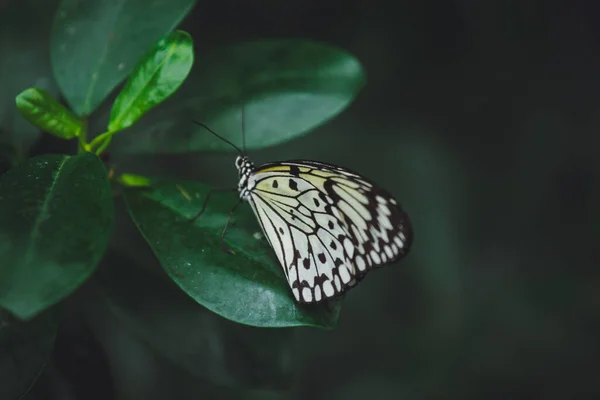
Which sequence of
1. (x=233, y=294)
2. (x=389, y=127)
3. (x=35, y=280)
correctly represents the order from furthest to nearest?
(x=389, y=127), (x=233, y=294), (x=35, y=280)

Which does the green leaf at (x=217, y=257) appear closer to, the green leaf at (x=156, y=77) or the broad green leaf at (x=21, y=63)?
the green leaf at (x=156, y=77)

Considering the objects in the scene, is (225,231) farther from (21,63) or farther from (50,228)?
Result: (21,63)

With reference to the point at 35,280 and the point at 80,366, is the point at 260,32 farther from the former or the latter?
the point at 35,280

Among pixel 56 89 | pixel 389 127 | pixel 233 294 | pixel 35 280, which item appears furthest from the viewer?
pixel 389 127

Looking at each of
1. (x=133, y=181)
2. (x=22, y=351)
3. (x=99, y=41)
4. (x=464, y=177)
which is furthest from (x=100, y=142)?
(x=464, y=177)

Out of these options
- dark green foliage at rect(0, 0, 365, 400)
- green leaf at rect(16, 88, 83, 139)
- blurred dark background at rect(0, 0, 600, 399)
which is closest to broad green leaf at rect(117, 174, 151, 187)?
dark green foliage at rect(0, 0, 365, 400)

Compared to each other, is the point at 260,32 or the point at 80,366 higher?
the point at 260,32

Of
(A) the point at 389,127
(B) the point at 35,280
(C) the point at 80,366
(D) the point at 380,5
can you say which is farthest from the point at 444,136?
(B) the point at 35,280
